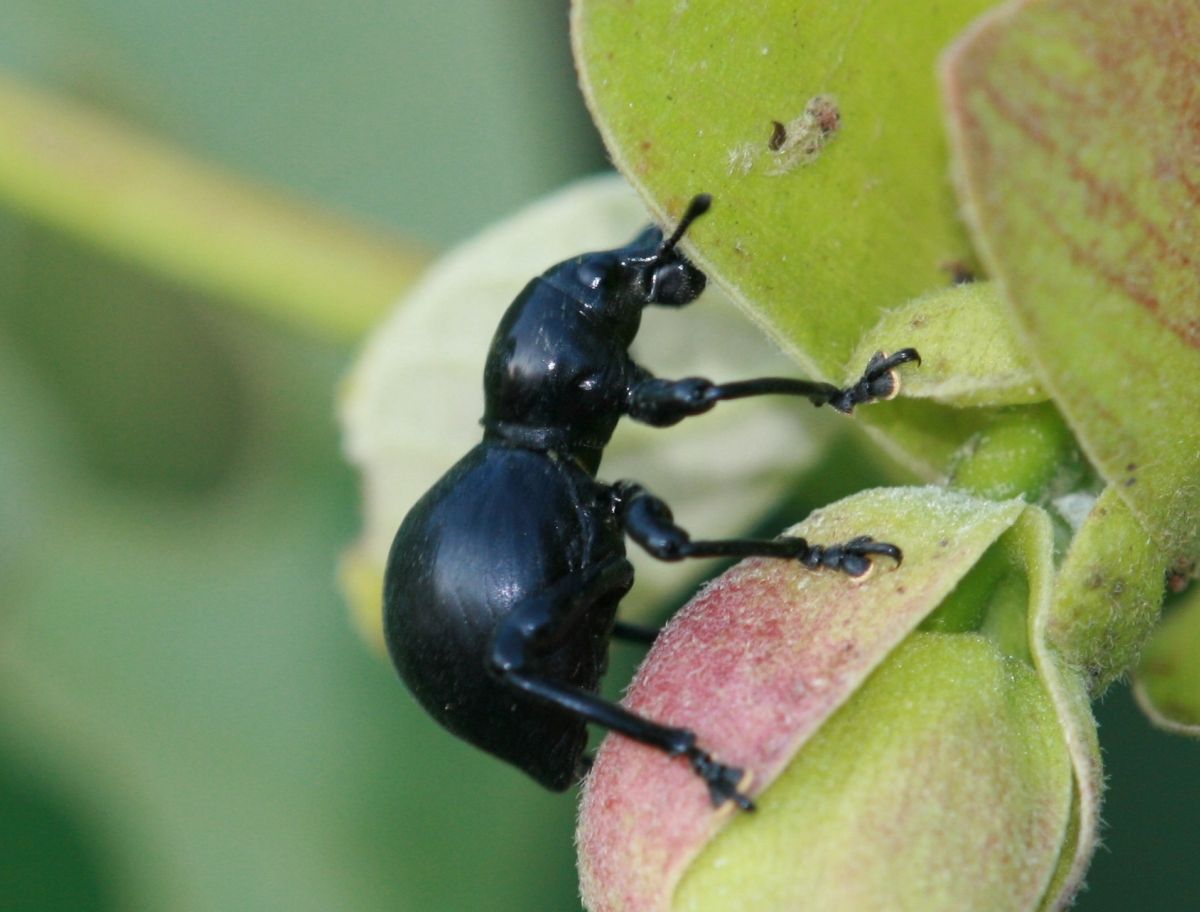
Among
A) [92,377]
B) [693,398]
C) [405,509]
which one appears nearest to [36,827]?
[92,377]

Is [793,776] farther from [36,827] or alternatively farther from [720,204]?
[36,827]

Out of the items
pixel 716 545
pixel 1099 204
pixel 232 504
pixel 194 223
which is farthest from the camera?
pixel 232 504

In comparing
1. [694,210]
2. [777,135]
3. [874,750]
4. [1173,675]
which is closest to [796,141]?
[777,135]

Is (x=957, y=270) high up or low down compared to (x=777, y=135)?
down

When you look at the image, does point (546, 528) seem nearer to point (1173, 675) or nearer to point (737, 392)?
point (737, 392)

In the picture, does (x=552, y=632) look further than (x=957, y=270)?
Yes

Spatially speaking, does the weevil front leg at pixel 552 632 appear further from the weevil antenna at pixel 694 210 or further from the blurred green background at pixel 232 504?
the blurred green background at pixel 232 504

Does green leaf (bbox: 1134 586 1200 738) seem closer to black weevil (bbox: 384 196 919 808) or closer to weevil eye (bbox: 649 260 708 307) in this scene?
black weevil (bbox: 384 196 919 808)
